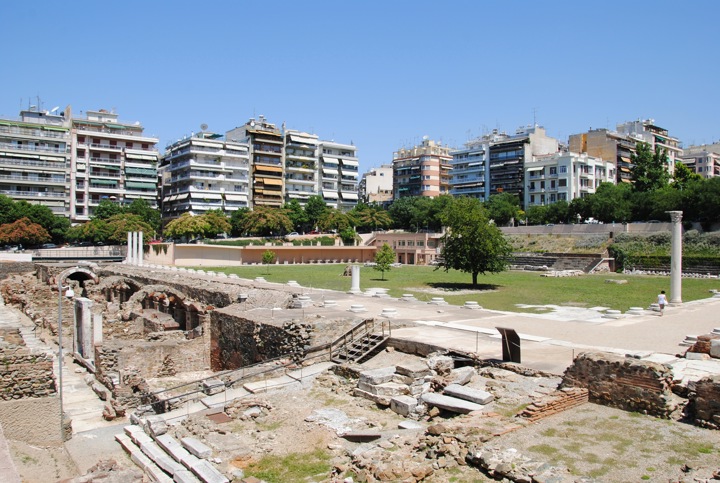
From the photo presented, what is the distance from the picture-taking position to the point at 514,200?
3337 inches

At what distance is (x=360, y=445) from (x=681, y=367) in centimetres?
764

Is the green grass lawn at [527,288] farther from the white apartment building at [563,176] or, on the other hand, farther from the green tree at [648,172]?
the white apartment building at [563,176]

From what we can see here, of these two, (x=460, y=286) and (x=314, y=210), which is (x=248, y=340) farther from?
(x=314, y=210)

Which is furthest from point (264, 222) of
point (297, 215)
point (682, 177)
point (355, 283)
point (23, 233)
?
point (682, 177)

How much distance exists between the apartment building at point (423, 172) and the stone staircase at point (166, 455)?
292 feet

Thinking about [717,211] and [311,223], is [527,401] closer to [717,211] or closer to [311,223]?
[717,211]

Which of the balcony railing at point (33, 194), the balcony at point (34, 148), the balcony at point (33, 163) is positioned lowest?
the balcony railing at point (33, 194)

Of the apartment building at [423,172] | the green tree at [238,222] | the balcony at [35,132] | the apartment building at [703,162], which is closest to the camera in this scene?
the green tree at [238,222]

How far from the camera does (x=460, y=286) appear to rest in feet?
123

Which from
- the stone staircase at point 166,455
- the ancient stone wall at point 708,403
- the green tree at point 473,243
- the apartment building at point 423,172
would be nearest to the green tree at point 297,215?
the apartment building at point 423,172

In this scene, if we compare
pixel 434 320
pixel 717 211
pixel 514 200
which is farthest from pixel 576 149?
pixel 434 320

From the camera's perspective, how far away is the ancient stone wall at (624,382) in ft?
34.3

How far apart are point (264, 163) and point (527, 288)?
57740 millimetres

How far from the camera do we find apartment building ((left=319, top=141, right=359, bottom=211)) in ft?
307
